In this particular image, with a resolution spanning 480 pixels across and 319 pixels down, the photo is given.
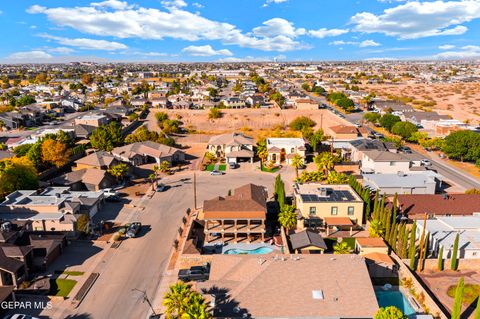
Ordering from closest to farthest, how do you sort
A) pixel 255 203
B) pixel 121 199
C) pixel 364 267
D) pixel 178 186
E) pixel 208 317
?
pixel 208 317
pixel 364 267
pixel 255 203
pixel 121 199
pixel 178 186

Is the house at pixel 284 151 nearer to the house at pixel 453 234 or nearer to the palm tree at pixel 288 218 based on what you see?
the palm tree at pixel 288 218

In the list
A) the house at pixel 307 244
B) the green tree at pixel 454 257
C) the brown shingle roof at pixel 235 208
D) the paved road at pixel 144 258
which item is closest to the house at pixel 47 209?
the paved road at pixel 144 258

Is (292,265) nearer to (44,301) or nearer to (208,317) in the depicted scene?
(208,317)

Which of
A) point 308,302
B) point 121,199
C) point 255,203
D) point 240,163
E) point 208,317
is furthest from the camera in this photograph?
point 240,163

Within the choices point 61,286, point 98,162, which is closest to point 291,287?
point 61,286

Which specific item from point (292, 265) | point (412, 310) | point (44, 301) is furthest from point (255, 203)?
point (44, 301)

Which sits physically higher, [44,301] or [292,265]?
[292,265]

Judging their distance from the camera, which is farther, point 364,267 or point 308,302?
point 364,267
